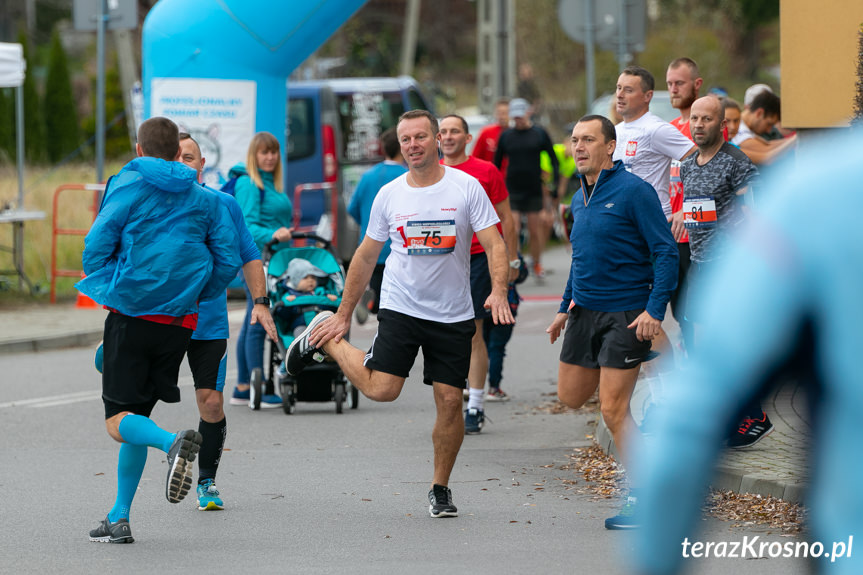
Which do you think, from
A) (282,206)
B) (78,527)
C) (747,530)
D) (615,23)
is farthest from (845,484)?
(615,23)

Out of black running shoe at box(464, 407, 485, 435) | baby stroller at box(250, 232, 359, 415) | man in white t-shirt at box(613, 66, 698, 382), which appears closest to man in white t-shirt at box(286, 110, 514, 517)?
man in white t-shirt at box(613, 66, 698, 382)

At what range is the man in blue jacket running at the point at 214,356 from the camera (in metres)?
6.31

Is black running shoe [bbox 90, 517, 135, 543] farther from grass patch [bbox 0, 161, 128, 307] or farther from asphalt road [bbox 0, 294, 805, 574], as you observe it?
grass patch [bbox 0, 161, 128, 307]

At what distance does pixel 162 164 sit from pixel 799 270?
444 cm

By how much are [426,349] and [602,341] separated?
31.8 inches

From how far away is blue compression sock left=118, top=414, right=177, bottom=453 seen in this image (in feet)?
18.4

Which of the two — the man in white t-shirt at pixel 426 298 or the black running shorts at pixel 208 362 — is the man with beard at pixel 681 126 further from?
the black running shorts at pixel 208 362

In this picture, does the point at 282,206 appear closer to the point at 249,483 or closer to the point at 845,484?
the point at 249,483

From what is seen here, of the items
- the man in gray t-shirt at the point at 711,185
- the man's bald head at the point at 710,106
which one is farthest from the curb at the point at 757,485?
the man's bald head at the point at 710,106

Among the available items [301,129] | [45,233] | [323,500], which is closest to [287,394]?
[323,500]

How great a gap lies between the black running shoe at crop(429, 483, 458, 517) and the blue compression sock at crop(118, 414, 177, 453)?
129 centimetres

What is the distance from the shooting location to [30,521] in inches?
248

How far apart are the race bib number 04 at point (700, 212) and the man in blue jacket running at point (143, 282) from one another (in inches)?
117

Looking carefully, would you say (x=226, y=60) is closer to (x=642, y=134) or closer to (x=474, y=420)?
(x=474, y=420)
